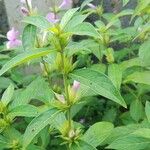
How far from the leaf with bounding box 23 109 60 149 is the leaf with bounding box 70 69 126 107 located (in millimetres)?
121

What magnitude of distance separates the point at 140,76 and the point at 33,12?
438 mm

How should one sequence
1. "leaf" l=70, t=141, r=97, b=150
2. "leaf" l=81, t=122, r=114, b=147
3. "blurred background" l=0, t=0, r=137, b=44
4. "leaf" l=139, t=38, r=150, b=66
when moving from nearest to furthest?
"leaf" l=70, t=141, r=97, b=150
"leaf" l=81, t=122, r=114, b=147
"leaf" l=139, t=38, r=150, b=66
"blurred background" l=0, t=0, r=137, b=44

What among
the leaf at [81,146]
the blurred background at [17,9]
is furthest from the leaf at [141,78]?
the blurred background at [17,9]

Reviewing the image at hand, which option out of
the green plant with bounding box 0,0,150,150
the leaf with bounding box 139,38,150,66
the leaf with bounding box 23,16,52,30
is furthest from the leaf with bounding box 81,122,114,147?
the leaf with bounding box 23,16,52,30

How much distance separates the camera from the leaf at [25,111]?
1.30m

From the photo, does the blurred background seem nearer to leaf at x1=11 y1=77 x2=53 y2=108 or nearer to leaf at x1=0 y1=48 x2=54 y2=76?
leaf at x1=11 y1=77 x2=53 y2=108

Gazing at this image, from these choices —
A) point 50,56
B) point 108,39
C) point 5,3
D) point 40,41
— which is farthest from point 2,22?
point 50,56

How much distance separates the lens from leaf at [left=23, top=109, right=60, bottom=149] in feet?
3.60

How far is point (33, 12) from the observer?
1.59 metres

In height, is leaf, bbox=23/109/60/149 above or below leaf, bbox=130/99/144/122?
above

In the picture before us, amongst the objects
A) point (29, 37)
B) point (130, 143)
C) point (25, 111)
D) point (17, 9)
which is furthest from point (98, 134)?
point (17, 9)

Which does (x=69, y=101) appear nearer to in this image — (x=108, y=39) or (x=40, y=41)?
(x=40, y=41)

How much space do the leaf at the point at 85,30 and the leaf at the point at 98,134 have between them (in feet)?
1.31

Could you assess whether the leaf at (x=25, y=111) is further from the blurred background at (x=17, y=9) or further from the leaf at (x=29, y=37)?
the blurred background at (x=17, y=9)
